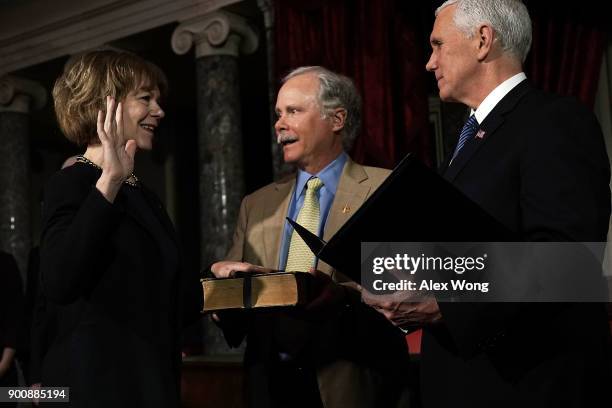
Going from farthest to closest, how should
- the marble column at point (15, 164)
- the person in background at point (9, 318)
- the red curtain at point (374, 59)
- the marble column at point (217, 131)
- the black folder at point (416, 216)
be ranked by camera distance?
the marble column at point (15, 164), the marble column at point (217, 131), the red curtain at point (374, 59), the person in background at point (9, 318), the black folder at point (416, 216)

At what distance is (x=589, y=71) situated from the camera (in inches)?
207

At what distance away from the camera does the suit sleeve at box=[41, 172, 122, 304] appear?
203cm

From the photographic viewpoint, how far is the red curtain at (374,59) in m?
5.73

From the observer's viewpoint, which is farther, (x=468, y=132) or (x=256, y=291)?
(x=256, y=291)

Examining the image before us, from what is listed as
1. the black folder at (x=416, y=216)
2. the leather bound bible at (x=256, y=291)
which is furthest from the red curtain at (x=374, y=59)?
the black folder at (x=416, y=216)

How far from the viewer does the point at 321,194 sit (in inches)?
117

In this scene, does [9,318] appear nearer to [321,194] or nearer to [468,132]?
[321,194]

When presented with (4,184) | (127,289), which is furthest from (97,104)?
(4,184)

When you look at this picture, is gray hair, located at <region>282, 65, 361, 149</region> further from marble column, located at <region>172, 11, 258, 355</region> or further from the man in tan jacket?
marble column, located at <region>172, 11, 258, 355</region>

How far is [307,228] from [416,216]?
4.14 ft

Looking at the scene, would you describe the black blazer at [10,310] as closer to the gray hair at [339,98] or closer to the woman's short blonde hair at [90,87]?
the gray hair at [339,98]

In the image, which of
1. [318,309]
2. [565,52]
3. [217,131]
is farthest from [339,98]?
[217,131]

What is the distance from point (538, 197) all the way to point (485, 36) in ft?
1.72

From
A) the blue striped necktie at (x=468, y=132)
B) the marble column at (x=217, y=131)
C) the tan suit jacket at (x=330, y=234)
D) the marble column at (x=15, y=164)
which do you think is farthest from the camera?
the marble column at (x=15, y=164)
